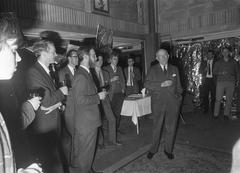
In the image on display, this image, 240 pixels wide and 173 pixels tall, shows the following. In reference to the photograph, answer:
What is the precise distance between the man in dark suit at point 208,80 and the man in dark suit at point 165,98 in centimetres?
337

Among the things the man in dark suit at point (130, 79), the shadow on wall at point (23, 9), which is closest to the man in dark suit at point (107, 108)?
the shadow on wall at point (23, 9)

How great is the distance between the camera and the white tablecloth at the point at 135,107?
13.9 ft

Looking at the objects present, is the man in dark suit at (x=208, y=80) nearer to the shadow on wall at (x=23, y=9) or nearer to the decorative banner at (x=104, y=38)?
the decorative banner at (x=104, y=38)

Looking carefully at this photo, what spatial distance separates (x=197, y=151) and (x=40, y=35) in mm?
3679

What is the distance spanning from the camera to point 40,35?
4.33 metres

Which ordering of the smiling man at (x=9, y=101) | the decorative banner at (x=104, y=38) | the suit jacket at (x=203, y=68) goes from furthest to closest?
the suit jacket at (x=203, y=68) → the decorative banner at (x=104, y=38) → the smiling man at (x=9, y=101)

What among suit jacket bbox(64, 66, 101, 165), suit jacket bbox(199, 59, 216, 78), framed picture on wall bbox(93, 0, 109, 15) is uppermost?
framed picture on wall bbox(93, 0, 109, 15)

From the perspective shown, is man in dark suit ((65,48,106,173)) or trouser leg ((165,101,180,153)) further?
trouser leg ((165,101,180,153))

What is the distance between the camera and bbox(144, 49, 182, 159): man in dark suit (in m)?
3.11

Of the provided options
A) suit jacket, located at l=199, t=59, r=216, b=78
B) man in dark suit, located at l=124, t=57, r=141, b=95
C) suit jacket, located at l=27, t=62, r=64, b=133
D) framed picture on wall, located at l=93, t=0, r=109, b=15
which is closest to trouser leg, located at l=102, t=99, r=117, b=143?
suit jacket, located at l=27, t=62, r=64, b=133

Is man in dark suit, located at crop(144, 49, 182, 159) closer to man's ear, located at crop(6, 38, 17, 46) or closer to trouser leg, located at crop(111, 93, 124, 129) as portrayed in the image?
trouser leg, located at crop(111, 93, 124, 129)

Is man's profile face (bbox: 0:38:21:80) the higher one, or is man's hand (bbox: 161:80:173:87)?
man's profile face (bbox: 0:38:21:80)

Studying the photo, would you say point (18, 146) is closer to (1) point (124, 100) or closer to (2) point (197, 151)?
(2) point (197, 151)

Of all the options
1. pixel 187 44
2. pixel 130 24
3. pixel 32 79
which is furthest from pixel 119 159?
pixel 187 44
